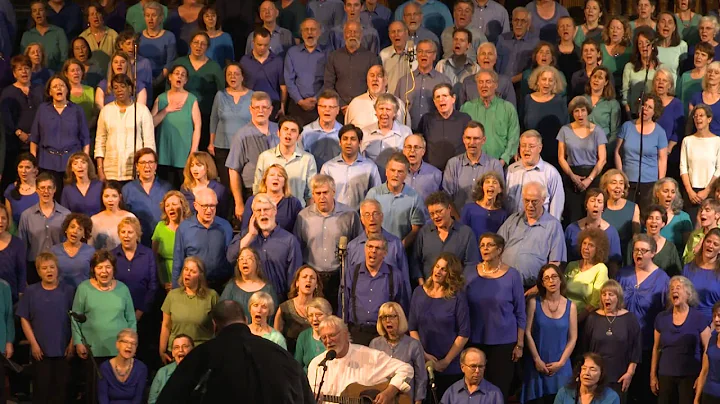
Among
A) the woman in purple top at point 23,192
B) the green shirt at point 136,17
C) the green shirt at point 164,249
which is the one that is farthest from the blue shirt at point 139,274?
the green shirt at point 136,17

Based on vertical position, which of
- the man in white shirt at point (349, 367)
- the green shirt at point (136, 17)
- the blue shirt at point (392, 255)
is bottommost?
the man in white shirt at point (349, 367)

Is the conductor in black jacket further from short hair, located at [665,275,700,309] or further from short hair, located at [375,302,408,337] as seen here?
short hair, located at [665,275,700,309]

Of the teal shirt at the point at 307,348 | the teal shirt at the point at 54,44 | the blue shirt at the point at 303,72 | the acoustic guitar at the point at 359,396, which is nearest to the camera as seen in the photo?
the acoustic guitar at the point at 359,396

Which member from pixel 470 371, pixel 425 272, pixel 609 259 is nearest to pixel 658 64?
pixel 609 259

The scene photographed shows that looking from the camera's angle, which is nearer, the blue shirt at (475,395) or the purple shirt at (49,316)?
the blue shirt at (475,395)

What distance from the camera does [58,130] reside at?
9.99 m

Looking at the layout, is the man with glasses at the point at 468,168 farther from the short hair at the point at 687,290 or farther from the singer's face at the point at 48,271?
the singer's face at the point at 48,271

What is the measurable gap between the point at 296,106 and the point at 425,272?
97.6 inches

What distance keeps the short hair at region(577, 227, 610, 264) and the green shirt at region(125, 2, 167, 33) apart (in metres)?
4.42

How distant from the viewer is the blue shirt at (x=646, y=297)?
888 centimetres

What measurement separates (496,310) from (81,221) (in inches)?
110

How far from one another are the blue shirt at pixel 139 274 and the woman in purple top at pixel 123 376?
534 mm

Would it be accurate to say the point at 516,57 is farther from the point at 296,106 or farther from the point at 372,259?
the point at 372,259

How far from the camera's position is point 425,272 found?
8.77 metres
